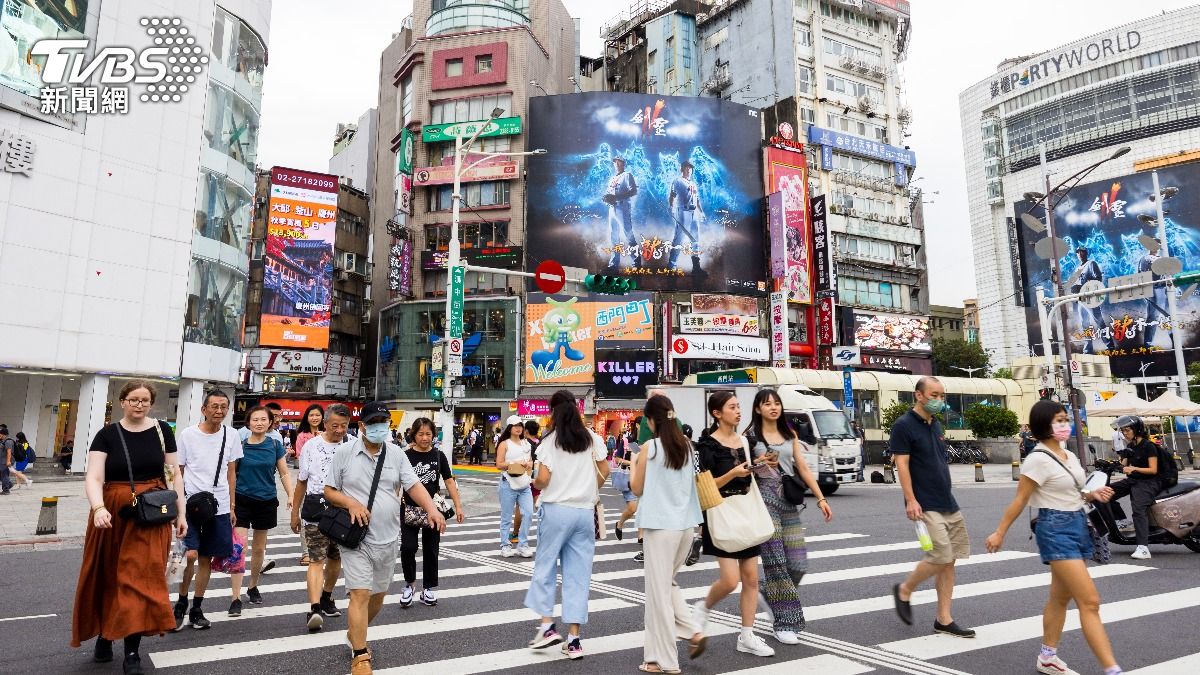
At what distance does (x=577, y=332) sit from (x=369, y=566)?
41.4 meters

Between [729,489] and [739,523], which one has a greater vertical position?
[729,489]

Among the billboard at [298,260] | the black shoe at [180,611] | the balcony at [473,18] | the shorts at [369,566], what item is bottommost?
the black shoe at [180,611]

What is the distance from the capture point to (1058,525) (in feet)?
15.6

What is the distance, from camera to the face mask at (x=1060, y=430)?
16.4 feet

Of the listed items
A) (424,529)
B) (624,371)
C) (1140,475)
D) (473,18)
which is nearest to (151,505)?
(424,529)

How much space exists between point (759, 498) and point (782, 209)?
4718 cm

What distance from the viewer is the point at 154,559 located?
16.4 ft

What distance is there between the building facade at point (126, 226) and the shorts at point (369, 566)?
2762cm

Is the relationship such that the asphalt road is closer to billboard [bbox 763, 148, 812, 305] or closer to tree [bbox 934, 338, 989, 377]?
billboard [bbox 763, 148, 812, 305]

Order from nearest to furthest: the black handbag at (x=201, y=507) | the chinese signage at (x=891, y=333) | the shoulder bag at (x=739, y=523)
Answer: the shoulder bag at (x=739, y=523)
the black handbag at (x=201, y=507)
the chinese signage at (x=891, y=333)

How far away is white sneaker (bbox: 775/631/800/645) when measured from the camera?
18.2ft

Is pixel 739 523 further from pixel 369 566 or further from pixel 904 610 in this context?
pixel 369 566

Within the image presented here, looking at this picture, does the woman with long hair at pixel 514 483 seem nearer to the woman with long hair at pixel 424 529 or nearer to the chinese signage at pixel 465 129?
the woman with long hair at pixel 424 529

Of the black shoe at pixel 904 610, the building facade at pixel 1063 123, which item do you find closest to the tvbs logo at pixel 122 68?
the black shoe at pixel 904 610
